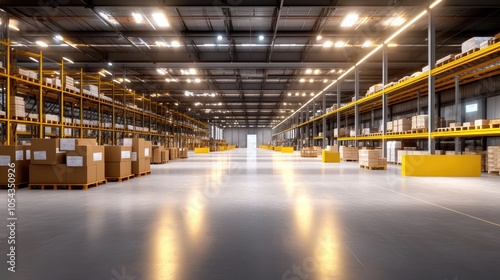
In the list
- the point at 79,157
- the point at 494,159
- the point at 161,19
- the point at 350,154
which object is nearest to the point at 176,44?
the point at 161,19

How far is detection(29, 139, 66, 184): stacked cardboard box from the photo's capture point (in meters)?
6.71

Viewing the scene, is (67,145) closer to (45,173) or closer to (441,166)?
(45,173)

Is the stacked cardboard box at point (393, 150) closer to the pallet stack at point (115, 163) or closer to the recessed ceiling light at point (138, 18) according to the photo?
the pallet stack at point (115, 163)

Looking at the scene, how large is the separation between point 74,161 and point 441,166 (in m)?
10.2

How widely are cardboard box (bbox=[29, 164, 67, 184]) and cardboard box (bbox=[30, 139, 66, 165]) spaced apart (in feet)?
0.35

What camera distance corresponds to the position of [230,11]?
11.3 meters

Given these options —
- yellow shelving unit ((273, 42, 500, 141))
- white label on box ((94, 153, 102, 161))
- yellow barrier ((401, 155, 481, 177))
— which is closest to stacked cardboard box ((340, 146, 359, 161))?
yellow shelving unit ((273, 42, 500, 141))

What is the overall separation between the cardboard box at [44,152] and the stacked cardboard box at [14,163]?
1.76ft

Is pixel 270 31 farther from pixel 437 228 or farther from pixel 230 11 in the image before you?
pixel 437 228

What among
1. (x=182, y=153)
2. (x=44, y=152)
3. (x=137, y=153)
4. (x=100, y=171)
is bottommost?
(x=182, y=153)

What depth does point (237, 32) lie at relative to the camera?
13008 mm

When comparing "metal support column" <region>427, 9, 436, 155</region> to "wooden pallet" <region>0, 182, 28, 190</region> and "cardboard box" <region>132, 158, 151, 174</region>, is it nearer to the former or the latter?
"cardboard box" <region>132, 158, 151, 174</region>

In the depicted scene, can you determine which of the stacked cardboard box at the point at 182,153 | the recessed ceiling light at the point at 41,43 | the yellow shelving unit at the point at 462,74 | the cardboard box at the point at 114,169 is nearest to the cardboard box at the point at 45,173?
the cardboard box at the point at 114,169

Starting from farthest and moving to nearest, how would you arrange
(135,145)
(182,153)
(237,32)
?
(182,153) → (237,32) → (135,145)
